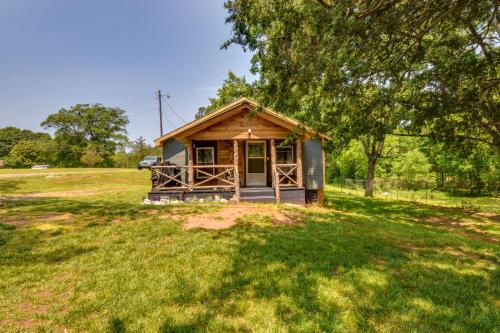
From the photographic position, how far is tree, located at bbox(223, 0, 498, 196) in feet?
17.7

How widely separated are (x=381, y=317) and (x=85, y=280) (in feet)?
14.7

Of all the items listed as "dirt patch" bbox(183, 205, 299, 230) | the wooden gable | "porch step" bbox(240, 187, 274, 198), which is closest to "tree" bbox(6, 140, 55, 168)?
the wooden gable

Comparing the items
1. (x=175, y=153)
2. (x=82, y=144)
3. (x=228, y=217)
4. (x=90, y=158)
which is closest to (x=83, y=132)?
(x=82, y=144)

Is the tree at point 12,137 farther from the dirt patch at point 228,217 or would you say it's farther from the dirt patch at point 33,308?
the dirt patch at point 33,308

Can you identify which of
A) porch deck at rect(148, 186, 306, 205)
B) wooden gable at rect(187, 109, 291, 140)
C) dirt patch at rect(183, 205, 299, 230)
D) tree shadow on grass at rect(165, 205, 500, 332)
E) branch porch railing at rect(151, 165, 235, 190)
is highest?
wooden gable at rect(187, 109, 291, 140)

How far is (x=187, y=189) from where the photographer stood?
12828 mm

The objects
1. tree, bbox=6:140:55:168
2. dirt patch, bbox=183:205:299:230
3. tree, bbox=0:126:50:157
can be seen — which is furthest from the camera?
tree, bbox=0:126:50:157

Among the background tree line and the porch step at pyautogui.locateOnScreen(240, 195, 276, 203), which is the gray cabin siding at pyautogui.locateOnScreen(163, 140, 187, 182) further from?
the background tree line

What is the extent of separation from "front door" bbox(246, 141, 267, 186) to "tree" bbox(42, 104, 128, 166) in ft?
172

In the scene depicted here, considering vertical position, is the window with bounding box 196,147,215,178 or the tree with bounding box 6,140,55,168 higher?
the tree with bounding box 6,140,55,168

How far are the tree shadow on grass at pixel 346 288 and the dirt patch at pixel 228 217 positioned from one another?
153cm

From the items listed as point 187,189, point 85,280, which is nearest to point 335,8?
point 85,280

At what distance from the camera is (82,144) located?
58.4 metres

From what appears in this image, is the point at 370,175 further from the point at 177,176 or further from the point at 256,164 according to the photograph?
the point at 177,176
